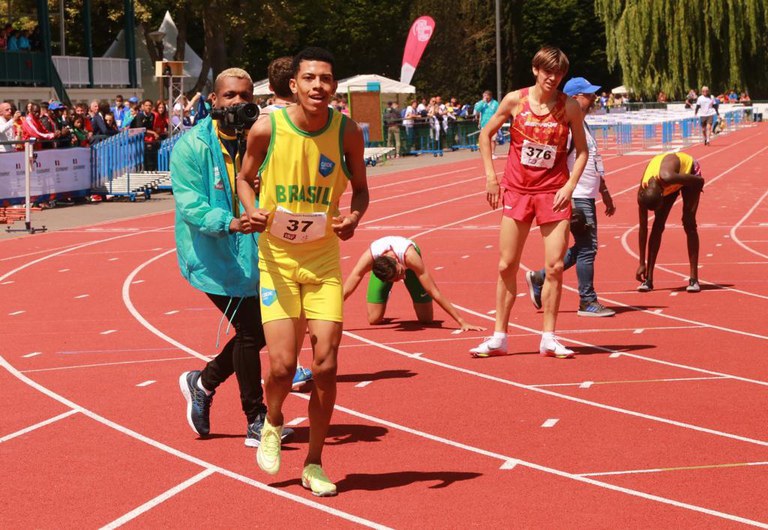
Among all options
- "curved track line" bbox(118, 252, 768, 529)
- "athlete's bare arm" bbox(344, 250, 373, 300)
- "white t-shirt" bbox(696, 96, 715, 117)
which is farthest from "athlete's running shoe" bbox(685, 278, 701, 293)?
"white t-shirt" bbox(696, 96, 715, 117)

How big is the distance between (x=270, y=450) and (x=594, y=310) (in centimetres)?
609

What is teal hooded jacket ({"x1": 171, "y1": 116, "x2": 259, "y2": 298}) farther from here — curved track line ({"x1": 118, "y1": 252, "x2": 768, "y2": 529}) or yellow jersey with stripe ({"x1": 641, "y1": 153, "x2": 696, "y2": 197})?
yellow jersey with stripe ({"x1": 641, "y1": 153, "x2": 696, "y2": 197})

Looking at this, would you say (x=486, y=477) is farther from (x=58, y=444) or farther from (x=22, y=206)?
(x=22, y=206)

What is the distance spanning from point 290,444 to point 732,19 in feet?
170

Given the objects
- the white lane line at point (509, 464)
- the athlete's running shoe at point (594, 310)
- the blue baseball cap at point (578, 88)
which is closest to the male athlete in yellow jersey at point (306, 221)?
the white lane line at point (509, 464)

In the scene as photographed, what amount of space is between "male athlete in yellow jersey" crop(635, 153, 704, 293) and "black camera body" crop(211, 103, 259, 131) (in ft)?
22.7

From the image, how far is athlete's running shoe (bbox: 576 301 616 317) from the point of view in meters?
11.6

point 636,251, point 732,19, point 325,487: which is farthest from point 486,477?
point 732,19

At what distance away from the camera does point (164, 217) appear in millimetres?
23156

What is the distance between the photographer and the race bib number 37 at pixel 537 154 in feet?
30.5

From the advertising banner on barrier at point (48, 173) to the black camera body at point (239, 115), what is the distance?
1530 cm

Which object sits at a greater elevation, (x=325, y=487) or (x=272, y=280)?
(x=272, y=280)

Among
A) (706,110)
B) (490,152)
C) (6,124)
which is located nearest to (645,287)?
(490,152)

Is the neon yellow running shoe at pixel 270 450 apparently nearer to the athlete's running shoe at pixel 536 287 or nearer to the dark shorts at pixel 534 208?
the dark shorts at pixel 534 208
